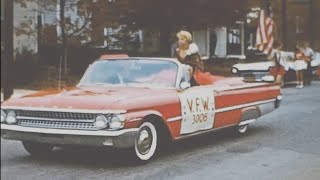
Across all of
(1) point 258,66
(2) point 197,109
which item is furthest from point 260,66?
(2) point 197,109

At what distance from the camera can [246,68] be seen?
14.4 metres

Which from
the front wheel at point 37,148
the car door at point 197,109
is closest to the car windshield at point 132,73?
the car door at point 197,109

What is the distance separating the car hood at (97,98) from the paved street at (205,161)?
49 cm

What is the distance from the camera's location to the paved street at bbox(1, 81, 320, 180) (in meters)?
5.22

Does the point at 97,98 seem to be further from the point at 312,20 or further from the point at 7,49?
the point at 7,49

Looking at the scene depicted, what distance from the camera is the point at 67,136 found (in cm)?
530

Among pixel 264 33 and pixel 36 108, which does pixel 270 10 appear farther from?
pixel 36 108

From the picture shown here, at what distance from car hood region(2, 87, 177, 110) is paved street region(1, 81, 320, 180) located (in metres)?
0.49

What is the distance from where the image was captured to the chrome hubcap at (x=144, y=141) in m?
5.73

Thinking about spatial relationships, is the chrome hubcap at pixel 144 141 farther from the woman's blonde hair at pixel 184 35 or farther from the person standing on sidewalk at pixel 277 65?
the person standing on sidewalk at pixel 277 65

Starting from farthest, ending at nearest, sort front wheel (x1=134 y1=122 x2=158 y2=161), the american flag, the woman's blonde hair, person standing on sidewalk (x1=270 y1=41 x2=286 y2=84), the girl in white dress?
person standing on sidewalk (x1=270 y1=41 x2=286 y2=84)
the girl in white dress
the american flag
the woman's blonde hair
front wheel (x1=134 y1=122 x2=158 y2=161)

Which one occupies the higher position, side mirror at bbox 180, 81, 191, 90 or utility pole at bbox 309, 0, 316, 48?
utility pole at bbox 309, 0, 316, 48

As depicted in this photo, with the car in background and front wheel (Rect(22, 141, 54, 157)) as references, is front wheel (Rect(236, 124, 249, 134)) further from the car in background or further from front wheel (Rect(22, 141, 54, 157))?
the car in background

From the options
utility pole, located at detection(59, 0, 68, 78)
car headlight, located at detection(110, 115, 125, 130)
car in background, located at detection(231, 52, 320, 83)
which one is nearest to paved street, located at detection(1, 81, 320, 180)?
car headlight, located at detection(110, 115, 125, 130)
